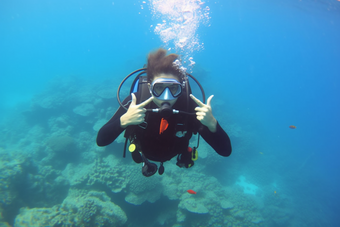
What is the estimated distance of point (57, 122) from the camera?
45.8 feet

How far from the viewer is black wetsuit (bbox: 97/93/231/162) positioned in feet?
7.48

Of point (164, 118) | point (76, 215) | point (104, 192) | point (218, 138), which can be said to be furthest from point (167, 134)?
point (104, 192)

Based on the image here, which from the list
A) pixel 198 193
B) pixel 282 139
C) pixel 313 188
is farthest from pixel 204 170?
pixel 282 139

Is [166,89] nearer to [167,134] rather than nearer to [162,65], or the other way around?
[162,65]

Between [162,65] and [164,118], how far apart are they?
2.59 ft

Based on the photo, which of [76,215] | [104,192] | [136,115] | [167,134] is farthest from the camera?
[104,192]

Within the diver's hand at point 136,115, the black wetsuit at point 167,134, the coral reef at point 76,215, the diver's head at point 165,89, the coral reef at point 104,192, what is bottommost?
the coral reef at point 104,192

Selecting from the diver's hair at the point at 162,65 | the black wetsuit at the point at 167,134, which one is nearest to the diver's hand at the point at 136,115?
the black wetsuit at the point at 167,134

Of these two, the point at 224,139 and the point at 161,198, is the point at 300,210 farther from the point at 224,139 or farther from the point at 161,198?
the point at 224,139

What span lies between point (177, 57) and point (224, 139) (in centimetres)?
146

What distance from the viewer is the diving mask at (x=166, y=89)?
211cm

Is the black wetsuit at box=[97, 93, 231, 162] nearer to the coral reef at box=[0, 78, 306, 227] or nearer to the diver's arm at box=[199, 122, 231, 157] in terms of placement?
the diver's arm at box=[199, 122, 231, 157]

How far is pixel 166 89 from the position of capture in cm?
213

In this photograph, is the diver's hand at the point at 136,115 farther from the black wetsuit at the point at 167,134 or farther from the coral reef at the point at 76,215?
the coral reef at the point at 76,215
